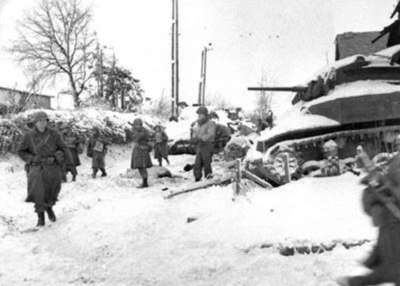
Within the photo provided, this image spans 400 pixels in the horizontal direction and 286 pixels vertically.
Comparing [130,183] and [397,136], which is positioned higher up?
[397,136]

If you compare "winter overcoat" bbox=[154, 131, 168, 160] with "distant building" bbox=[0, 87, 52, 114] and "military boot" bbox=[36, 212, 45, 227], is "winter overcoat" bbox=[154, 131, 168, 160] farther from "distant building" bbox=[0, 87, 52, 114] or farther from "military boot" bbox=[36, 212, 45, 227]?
"military boot" bbox=[36, 212, 45, 227]

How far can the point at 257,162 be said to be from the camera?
10.5 metres

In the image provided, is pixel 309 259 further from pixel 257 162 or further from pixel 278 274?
pixel 257 162

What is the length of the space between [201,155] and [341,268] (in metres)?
7.40

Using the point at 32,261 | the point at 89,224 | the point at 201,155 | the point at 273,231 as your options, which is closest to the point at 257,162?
the point at 201,155

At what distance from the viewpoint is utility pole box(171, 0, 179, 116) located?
37.3 meters

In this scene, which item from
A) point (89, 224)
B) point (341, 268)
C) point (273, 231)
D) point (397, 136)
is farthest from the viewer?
point (397, 136)

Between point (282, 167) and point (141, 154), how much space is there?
12.2 ft

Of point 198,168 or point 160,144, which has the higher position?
point 160,144

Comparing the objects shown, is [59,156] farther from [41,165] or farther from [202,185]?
[202,185]

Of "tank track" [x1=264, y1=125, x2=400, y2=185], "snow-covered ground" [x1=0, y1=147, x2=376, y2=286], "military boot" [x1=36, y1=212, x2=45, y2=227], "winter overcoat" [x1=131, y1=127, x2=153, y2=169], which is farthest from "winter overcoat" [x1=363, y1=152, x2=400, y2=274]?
"winter overcoat" [x1=131, y1=127, x2=153, y2=169]

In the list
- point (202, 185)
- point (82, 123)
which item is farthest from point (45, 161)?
point (82, 123)

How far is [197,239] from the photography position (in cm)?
644

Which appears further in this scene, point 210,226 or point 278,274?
point 210,226
